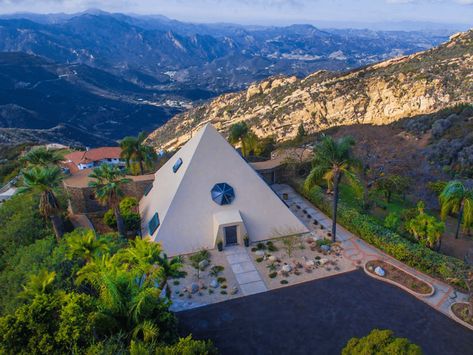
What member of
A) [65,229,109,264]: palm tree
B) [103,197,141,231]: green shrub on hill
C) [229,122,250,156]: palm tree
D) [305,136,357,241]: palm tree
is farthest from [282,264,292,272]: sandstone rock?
[229,122,250,156]: palm tree

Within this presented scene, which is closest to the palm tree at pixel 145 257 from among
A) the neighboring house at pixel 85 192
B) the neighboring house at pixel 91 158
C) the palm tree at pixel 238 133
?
the neighboring house at pixel 85 192

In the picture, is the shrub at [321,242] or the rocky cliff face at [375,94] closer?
the shrub at [321,242]

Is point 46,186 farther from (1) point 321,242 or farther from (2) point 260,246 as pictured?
(1) point 321,242

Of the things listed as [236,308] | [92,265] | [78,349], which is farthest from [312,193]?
[78,349]

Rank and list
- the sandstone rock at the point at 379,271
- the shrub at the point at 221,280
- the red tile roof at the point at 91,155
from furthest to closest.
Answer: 1. the red tile roof at the point at 91,155
2. the shrub at the point at 221,280
3. the sandstone rock at the point at 379,271

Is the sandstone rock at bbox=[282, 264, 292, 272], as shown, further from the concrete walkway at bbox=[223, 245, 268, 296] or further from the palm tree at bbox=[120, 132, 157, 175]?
the palm tree at bbox=[120, 132, 157, 175]

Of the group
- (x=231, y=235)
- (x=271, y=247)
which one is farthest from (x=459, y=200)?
(x=231, y=235)

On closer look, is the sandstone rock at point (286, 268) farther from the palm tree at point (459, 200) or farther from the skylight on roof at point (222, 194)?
the palm tree at point (459, 200)

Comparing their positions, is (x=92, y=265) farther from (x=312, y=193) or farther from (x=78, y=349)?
(x=312, y=193)
